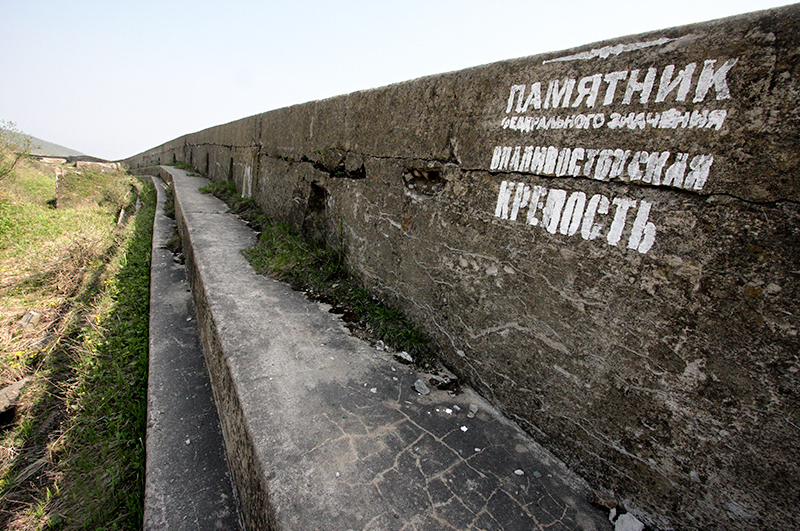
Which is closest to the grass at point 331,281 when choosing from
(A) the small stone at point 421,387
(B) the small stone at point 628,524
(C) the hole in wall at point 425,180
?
(A) the small stone at point 421,387

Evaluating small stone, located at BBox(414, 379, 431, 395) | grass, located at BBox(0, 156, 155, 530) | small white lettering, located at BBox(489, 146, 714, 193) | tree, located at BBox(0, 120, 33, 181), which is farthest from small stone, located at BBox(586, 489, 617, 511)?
tree, located at BBox(0, 120, 33, 181)

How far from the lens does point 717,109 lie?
1164 mm

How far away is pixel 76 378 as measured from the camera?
304 cm

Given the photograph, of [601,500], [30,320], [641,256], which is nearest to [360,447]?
[601,500]

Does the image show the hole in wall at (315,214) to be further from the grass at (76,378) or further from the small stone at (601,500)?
the small stone at (601,500)

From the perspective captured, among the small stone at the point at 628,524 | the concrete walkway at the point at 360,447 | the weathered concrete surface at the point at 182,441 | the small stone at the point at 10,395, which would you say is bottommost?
the small stone at the point at 10,395

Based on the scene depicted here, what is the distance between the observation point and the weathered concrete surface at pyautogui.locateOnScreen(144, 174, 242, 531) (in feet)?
5.40

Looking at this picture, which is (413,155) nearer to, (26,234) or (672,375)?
(672,375)

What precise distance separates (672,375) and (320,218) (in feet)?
10.4

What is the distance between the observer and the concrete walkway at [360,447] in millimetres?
1349

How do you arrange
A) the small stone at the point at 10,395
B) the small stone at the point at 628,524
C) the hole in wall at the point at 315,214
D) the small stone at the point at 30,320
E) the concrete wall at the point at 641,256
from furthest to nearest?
the small stone at the point at 30,320 → the hole in wall at the point at 315,214 → the small stone at the point at 10,395 → the small stone at the point at 628,524 → the concrete wall at the point at 641,256

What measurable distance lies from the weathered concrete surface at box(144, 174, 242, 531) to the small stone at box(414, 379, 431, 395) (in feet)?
3.38

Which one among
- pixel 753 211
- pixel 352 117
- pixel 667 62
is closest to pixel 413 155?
pixel 352 117

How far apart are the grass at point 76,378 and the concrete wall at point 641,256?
2.08m
